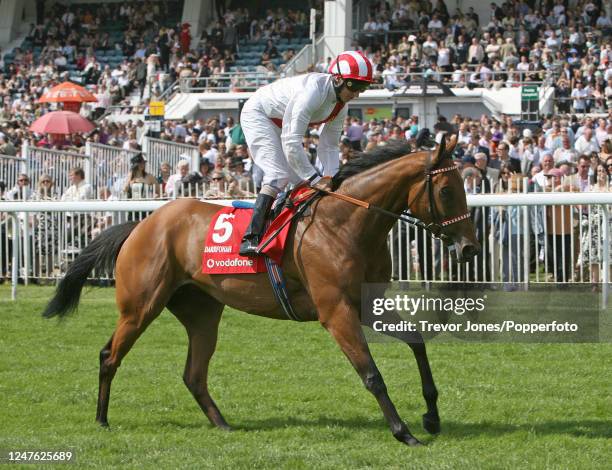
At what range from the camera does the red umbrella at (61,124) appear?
22.6 metres

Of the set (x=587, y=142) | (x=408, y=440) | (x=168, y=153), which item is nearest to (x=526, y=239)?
(x=408, y=440)

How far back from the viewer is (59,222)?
13.5 metres

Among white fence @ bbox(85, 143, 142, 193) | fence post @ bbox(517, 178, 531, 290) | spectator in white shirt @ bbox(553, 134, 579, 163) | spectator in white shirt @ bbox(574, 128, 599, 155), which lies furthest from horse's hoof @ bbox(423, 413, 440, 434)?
spectator in white shirt @ bbox(574, 128, 599, 155)

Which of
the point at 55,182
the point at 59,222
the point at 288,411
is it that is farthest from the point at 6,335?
the point at 55,182

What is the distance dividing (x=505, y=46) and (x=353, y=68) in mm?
20523

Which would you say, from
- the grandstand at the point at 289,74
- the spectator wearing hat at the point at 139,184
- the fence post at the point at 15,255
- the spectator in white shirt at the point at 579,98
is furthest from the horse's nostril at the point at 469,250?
the spectator in white shirt at the point at 579,98

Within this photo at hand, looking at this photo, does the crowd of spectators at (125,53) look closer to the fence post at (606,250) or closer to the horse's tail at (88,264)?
the fence post at (606,250)

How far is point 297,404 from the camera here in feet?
24.2

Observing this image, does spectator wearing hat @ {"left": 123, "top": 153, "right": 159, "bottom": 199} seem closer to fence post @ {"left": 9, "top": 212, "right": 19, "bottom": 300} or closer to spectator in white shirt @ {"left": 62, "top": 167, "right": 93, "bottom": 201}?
spectator in white shirt @ {"left": 62, "top": 167, "right": 93, "bottom": 201}

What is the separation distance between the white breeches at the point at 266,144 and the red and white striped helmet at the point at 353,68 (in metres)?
0.62

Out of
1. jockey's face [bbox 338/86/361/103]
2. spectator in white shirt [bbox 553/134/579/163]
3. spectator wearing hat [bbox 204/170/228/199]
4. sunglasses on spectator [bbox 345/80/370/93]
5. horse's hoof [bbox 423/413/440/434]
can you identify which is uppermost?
sunglasses on spectator [bbox 345/80/370/93]

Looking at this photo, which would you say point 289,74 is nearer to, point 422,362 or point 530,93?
point 530,93

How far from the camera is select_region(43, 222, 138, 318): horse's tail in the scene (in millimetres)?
7516

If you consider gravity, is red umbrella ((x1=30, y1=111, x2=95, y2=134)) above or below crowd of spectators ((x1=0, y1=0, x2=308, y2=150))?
below
